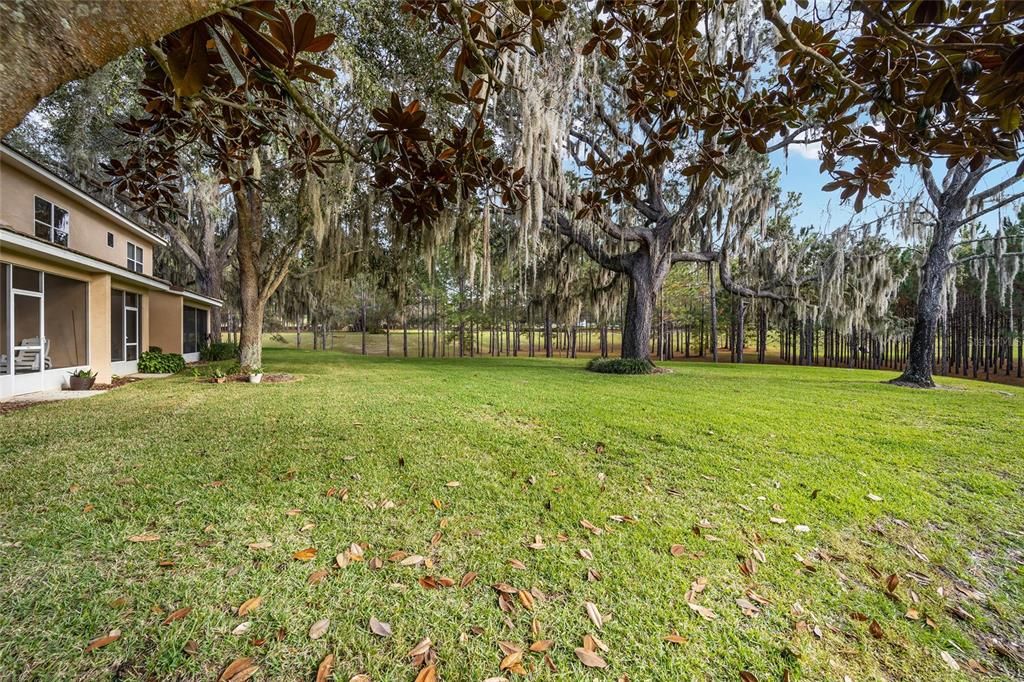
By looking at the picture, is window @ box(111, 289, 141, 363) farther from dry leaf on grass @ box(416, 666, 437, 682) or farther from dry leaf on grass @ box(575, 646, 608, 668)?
dry leaf on grass @ box(575, 646, 608, 668)

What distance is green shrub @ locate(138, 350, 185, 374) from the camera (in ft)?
34.4

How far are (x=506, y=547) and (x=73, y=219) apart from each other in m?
12.5

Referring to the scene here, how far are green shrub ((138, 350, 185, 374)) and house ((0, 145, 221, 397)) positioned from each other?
0.73ft

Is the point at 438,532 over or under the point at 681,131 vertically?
under

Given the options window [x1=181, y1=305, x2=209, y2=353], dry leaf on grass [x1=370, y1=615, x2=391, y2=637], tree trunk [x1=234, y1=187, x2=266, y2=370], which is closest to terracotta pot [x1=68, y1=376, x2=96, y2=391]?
tree trunk [x1=234, y1=187, x2=266, y2=370]

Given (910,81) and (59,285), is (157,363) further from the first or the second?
(910,81)

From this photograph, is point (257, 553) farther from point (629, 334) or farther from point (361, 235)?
point (629, 334)

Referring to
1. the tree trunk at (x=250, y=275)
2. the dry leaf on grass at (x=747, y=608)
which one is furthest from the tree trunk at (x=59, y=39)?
the tree trunk at (x=250, y=275)

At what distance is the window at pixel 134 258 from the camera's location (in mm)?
11492

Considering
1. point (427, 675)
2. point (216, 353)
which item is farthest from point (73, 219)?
point (427, 675)

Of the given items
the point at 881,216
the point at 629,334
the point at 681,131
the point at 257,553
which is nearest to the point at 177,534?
the point at 257,553

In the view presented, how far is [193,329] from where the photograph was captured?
15023mm

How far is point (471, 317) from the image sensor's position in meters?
22.4

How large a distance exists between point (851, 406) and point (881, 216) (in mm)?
6623
